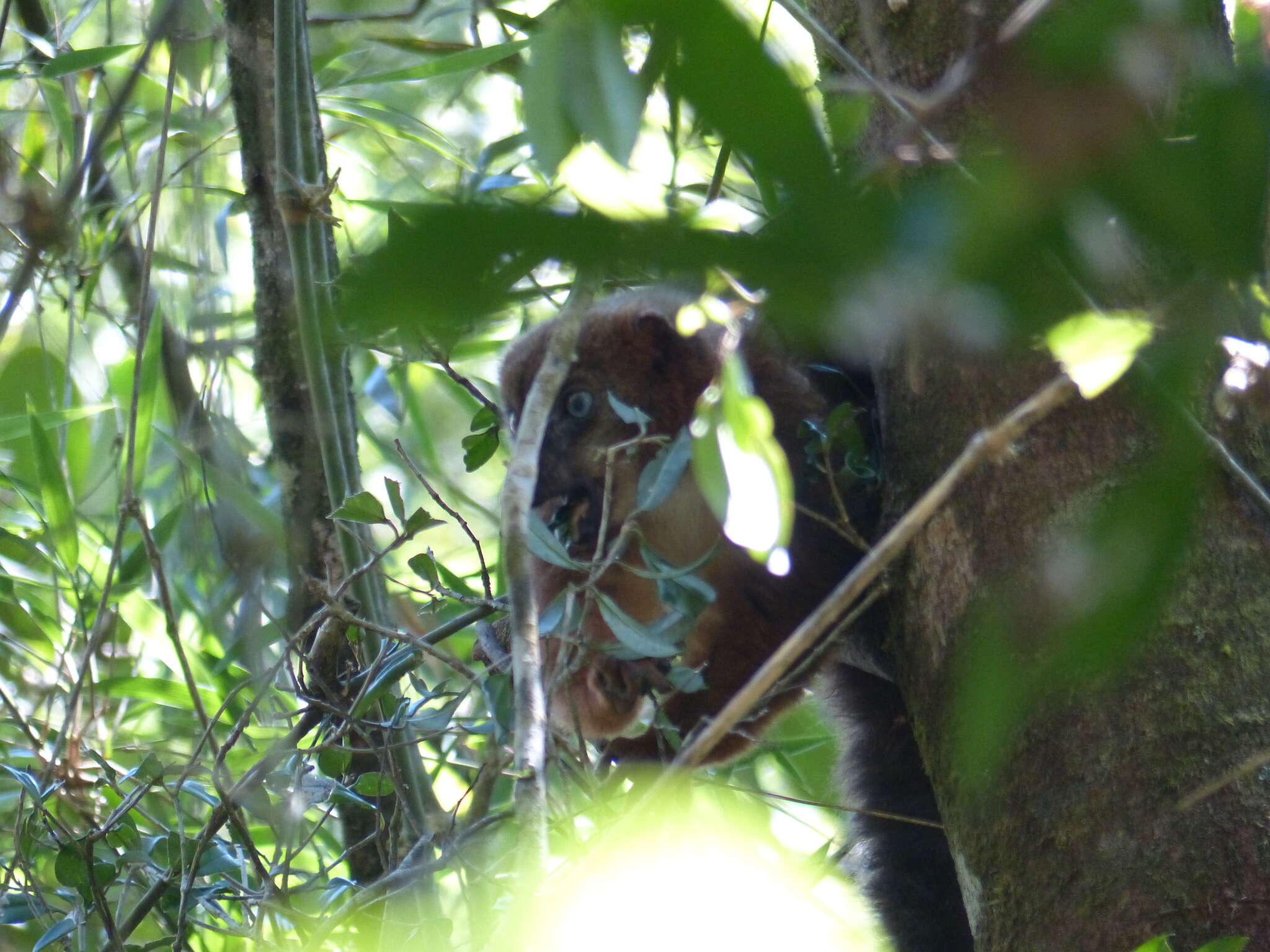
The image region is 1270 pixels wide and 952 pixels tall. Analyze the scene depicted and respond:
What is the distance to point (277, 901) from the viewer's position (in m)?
1.81

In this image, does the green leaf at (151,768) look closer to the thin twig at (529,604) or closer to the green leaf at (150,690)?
the green leaf at (150,690)

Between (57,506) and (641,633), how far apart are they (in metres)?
1.51

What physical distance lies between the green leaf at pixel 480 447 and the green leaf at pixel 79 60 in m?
1.04

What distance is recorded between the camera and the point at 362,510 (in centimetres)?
175

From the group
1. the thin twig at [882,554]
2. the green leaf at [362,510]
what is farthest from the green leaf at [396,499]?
the thin twig at [882,554]

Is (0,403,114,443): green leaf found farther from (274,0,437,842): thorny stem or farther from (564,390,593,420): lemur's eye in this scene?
(564,390,593,420): lemur's eye

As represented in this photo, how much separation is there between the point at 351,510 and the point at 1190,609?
1.12 metres

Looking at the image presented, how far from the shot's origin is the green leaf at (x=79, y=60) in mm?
2328

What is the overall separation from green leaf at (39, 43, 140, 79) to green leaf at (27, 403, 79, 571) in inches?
26.4

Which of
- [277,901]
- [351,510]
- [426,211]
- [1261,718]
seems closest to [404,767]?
[277,901]

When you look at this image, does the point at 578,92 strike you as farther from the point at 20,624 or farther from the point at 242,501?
the point at 20,624

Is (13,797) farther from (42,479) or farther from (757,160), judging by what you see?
(757,160)

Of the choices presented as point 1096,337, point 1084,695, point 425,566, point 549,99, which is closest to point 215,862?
point 425,566

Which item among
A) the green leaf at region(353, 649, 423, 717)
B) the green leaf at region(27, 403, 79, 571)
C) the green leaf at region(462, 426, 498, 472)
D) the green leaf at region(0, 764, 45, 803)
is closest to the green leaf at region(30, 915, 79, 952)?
the green leaf at region(0, 764, 45, 803)
